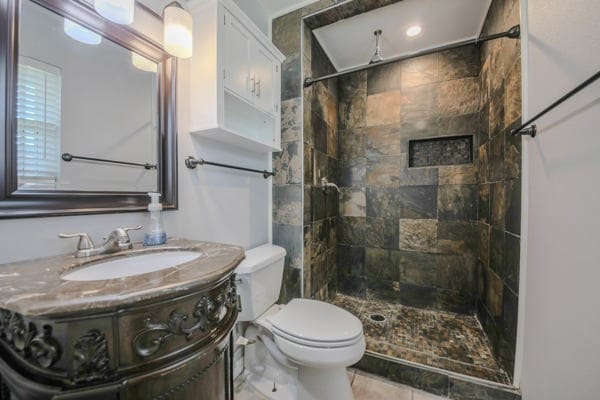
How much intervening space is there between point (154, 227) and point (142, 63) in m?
0.73

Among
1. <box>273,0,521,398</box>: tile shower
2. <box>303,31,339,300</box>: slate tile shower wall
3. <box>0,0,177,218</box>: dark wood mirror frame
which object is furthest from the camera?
<box>303,31,339,300</box>: slate tile shower wall

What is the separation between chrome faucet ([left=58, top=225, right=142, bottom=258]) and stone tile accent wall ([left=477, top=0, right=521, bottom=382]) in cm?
182

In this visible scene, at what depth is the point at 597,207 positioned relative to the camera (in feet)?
2.18

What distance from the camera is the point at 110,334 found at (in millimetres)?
430

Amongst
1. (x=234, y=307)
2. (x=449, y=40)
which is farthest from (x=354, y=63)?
(x=234, y=307)

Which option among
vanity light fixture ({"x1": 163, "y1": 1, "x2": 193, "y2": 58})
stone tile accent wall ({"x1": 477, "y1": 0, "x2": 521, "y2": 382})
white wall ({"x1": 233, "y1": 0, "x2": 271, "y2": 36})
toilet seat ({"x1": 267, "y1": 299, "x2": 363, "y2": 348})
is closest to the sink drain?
stone tile accent wall ({"x1": 477, "y1": 0, "x2": 521, "y2": 382})

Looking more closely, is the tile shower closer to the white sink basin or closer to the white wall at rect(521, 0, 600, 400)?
the white wall at rect(521, 0, 600, 400)

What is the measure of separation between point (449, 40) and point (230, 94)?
2077mm

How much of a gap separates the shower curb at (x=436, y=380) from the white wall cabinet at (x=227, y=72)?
1600 mm

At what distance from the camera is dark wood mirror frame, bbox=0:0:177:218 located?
65cm

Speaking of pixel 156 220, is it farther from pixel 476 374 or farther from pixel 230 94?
pixel 476 374

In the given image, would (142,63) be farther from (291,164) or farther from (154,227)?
(291,164)

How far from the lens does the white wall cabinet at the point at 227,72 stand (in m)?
1.11

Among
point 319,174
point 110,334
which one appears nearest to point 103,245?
point 110,334
